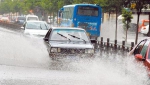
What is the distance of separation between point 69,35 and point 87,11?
17.4 metres

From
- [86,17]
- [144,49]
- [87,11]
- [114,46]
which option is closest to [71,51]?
[144,49]

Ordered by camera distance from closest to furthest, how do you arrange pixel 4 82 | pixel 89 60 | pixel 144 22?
pixel 4 82 → pixel 89 60 → pixel 144 22

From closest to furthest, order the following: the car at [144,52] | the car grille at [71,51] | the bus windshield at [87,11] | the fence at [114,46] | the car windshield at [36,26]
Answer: the car at [144,52]
the car grille at [71,51]
the fence at [114,46]
the car windshield at [36,26]
the bus windshield at [87,11]

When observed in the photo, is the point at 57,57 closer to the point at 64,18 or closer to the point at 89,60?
the point at 89,60

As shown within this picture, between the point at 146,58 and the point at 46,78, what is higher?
the point at 146,58

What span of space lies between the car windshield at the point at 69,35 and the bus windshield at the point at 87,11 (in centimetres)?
1608

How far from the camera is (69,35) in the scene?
16672 millimetres

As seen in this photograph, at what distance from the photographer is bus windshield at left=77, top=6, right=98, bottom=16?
3322 centimetres

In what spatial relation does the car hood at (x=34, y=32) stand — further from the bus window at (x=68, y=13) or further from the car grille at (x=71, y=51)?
the car grille at (x=71, y=51)

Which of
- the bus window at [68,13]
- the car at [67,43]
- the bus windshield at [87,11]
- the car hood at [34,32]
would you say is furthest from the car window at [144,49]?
the bus window at [68,13]

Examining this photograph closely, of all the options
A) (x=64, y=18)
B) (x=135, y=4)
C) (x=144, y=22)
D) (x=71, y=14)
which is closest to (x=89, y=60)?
(x=135, y=4)

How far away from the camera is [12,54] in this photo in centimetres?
1962

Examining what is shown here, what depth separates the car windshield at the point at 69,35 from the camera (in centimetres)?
1647

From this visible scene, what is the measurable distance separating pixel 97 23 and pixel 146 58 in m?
24.9
